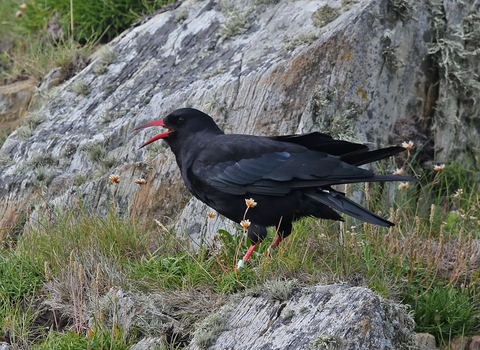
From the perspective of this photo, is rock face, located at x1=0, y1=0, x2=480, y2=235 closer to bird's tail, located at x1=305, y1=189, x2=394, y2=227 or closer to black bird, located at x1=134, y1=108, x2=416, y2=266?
black bird, located at x1=134, y1=108, x2=416, y2=266

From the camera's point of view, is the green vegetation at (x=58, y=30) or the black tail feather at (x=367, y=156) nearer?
the black tail feather at (x=367, y=156)

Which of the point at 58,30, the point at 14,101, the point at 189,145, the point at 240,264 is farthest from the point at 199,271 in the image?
the point at 58,30

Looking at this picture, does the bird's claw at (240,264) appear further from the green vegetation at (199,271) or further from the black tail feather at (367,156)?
the black tail feather at (367,156)

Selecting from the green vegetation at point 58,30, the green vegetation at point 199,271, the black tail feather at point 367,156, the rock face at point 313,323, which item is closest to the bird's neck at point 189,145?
the green vegetation at point 199,271

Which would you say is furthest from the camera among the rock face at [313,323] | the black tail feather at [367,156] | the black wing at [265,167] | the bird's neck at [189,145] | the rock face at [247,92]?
the rock face at [247,92]

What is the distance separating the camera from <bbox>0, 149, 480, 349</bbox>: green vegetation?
4211mm

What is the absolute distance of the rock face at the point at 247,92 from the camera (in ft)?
19.8

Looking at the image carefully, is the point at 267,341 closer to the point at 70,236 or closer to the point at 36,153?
the point at 70,236

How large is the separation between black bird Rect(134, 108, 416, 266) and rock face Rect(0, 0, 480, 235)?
960mm

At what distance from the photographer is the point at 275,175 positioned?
4.70 meters

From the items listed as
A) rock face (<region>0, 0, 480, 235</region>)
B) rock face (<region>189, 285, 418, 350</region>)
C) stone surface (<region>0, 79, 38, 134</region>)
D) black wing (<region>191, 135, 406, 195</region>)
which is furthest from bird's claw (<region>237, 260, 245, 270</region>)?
stone surface (<region>0, 79, 38, 134</region>)

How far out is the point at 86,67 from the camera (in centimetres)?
747

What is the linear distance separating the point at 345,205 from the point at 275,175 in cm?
56

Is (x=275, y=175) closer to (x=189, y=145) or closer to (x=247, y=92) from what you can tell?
(x=189, y=145)
